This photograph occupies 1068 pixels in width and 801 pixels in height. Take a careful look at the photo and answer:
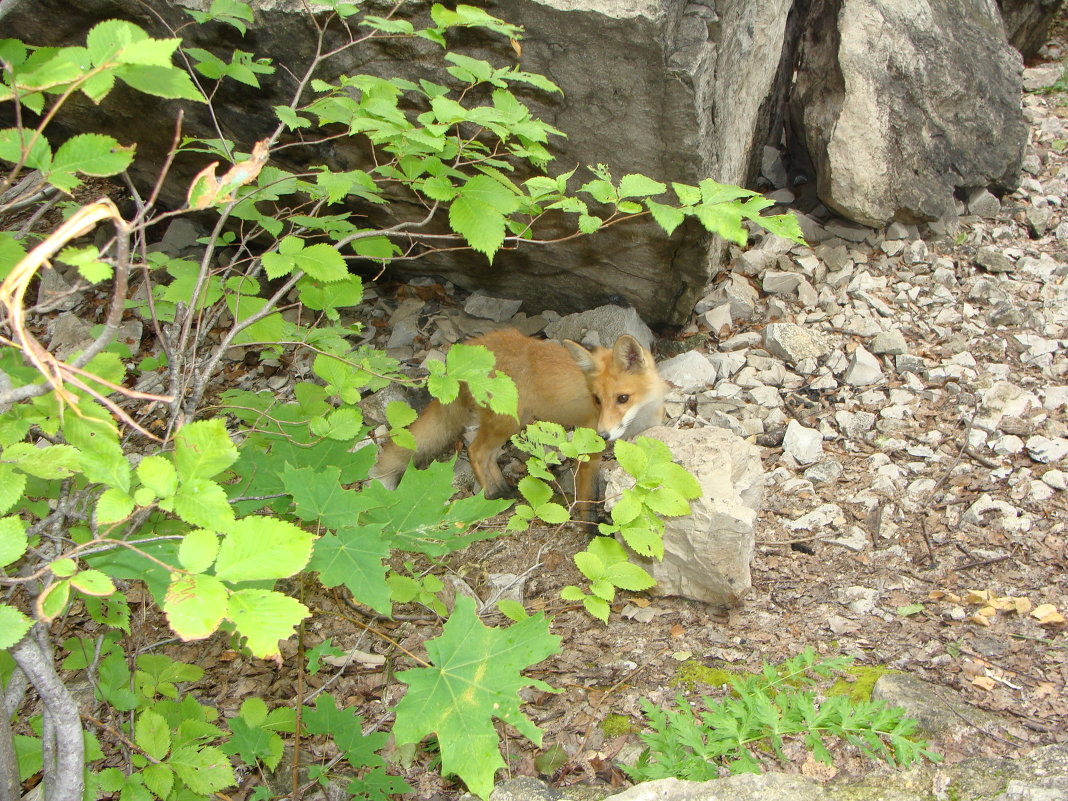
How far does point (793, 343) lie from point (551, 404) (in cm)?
175

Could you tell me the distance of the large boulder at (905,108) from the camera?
5.75 meters

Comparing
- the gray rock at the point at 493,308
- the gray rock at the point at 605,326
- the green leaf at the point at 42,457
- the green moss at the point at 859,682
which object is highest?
the green leaf at the point at 42,457

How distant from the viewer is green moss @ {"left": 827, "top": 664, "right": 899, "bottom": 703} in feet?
9.49

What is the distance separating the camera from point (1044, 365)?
4996 millimetres

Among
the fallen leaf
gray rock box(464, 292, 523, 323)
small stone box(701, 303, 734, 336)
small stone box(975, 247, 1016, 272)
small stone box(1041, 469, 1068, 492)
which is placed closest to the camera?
the fallen leaf

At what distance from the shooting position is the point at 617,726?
303 centimetres

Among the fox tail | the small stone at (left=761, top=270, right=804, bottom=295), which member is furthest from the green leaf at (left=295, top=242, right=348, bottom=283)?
the small stone at (left=761, top=270, right=804, bottom=295)

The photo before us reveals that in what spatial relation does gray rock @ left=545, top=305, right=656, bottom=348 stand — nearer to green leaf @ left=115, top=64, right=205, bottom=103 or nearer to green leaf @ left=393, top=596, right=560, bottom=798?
green leaf @ left=393, top=596, right=560, bottom=798

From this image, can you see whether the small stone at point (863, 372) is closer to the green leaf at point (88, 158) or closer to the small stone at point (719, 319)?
the small stone at point (719, 319)

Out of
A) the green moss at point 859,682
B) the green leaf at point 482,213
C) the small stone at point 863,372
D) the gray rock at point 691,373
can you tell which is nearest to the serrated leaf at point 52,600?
the green leaf at point 482,213

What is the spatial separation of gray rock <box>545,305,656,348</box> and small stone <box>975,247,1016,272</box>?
2.43 metres

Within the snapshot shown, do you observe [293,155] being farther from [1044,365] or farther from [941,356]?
[1044,365]

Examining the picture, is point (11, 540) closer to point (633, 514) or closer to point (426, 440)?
point (633, 514)

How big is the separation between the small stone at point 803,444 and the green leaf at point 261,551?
3.86m
